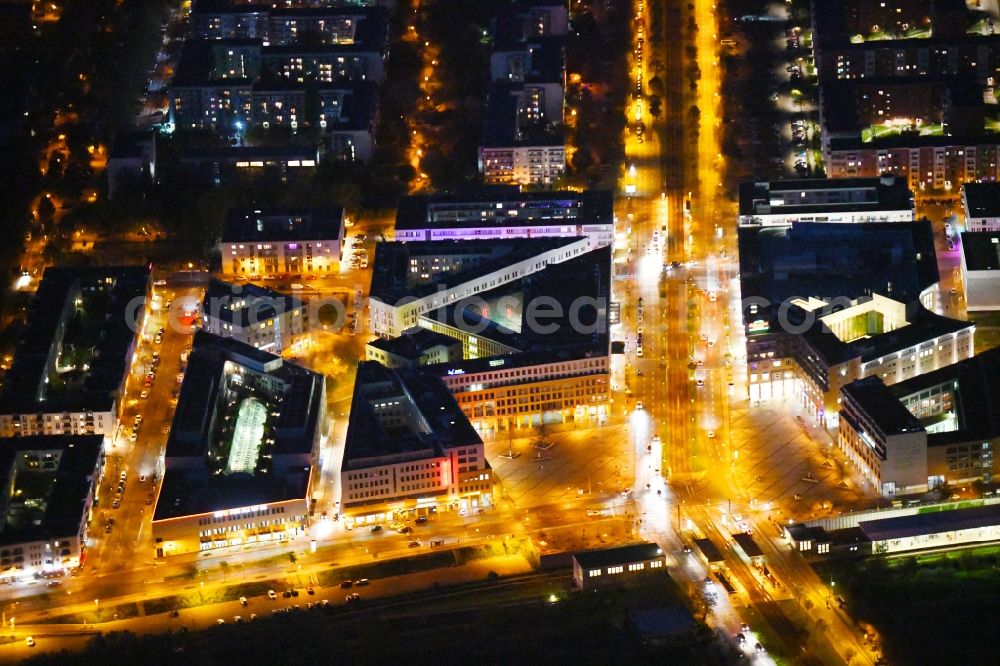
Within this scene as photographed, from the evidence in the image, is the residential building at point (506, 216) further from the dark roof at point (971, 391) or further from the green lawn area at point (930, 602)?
the green lawn area at point (930, 602)

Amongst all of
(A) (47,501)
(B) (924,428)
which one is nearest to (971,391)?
(B) (924,428)

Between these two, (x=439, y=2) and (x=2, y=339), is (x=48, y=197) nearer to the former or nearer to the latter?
(x=2, y=339)

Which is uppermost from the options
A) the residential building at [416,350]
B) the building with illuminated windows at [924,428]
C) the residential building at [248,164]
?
the residential building at [248,164]

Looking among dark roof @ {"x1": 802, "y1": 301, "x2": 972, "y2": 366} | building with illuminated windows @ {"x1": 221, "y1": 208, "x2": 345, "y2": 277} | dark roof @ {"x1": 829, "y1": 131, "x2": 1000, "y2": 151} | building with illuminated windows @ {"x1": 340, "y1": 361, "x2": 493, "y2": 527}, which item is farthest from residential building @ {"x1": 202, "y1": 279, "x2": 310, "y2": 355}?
dark roof @ {"x1": 829, "y1": 131, "x2": 1000, "y2": 151}

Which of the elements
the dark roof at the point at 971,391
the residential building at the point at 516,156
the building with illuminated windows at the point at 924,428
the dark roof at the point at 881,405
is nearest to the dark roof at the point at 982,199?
the dark roof at the point at 971,391

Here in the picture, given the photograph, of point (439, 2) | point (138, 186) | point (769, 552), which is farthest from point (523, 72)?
point (769, 552)

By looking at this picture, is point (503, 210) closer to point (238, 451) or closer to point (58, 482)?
point (238, 451)
